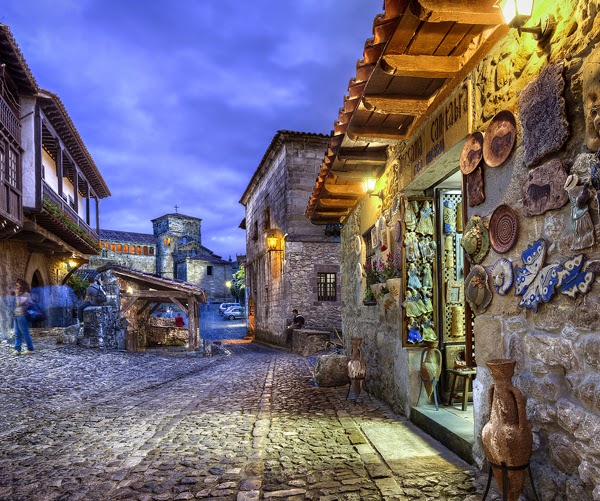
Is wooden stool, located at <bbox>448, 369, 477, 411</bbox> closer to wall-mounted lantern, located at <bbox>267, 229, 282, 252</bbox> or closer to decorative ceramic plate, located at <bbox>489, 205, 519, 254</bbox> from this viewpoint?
decorative ceramic plate, located at <bbox>489, 205, 519, 254</bbox>

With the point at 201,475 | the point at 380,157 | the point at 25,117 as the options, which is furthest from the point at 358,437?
the point at 25,117

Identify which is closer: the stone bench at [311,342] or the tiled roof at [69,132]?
the tiled roof at [69,132]

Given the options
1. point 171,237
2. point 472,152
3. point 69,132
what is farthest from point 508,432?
point 171,237

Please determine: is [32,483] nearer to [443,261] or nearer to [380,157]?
[443,261]

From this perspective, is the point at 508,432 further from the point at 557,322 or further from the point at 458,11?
the point at 458,11

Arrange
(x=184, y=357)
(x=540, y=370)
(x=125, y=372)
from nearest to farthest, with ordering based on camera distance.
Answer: (x=540, y=370) → (x=125, y=372) → (x=184, y=357)

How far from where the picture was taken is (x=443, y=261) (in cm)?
498

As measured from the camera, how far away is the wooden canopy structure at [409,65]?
9.01ft

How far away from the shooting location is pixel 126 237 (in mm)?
46969

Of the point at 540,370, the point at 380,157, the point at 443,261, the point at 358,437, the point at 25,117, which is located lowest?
the point at 358,437

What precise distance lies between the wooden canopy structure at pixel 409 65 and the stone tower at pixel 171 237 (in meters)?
44.4

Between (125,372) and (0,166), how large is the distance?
21.3 ft

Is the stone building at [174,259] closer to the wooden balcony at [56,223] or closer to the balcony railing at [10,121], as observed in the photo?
the wooden balcony at [56,223]

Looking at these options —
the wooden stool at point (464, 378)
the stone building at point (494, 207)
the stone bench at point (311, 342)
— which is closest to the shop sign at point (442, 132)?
the stone building at point (494, 207)
